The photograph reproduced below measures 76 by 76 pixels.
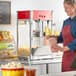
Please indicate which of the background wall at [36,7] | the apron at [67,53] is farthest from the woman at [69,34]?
the background wall at [36,7]

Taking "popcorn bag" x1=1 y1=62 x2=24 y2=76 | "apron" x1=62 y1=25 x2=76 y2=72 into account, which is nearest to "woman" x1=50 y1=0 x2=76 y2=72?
"apron" x1=62 y1=25 x2=76 y2=72

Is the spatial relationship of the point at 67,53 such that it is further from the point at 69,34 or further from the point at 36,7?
the point at 36,7

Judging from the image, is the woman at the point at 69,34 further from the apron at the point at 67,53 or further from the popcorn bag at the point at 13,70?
the popcorn bag at the point at 13,70

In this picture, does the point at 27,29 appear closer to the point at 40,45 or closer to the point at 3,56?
the point at 40,45

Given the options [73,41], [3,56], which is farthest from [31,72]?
[3,56]

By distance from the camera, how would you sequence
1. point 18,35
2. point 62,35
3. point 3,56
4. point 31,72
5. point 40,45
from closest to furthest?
point 31,72, point 62,35, point 3,56, point 40,45, point 18,35

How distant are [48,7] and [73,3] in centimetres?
157

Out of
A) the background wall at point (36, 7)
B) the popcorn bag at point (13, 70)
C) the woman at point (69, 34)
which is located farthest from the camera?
the background wall at point (36, 7)

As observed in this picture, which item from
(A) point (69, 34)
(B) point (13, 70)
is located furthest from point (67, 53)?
(B) point (13, 70)

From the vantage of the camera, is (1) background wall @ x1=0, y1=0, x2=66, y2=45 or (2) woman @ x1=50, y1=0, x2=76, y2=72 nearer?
(2) woman @ x1=50, y1=0, x2=76, y2=72

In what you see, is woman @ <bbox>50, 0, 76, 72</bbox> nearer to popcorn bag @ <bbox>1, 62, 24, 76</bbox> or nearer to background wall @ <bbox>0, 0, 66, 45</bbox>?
popcorn bag @ <bbox>1, 62, 24, 76</bbox>

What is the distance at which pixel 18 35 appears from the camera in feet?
11.7

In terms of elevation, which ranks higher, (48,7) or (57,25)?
(48,7)

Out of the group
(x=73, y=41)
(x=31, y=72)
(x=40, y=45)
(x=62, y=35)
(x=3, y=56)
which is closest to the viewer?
(x=31, y=72)
